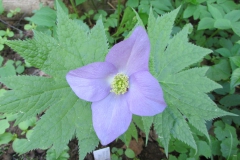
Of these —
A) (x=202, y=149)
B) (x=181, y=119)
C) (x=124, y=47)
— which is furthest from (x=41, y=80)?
(x=202, y=149)

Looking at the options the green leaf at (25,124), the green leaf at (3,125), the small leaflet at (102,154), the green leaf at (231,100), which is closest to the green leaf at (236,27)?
the green leaf at (231,100)

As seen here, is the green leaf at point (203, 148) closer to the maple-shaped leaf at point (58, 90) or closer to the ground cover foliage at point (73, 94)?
the ground cover foliage at point (73, 94)

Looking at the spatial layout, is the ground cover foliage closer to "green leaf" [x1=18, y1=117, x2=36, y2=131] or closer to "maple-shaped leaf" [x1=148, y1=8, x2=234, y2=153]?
"maple-shaped leaf" [x1=148, y1=8, x2=234, y2=153]

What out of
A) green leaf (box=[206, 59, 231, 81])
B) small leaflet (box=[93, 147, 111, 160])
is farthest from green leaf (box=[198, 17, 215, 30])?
Result: small leaflet (box=[93, 147, 111, 160])

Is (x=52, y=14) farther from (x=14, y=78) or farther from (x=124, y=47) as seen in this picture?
(x=124, y=47)

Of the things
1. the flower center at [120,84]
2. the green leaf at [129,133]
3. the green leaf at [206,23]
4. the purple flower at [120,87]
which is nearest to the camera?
the purple flower at [120,87]
